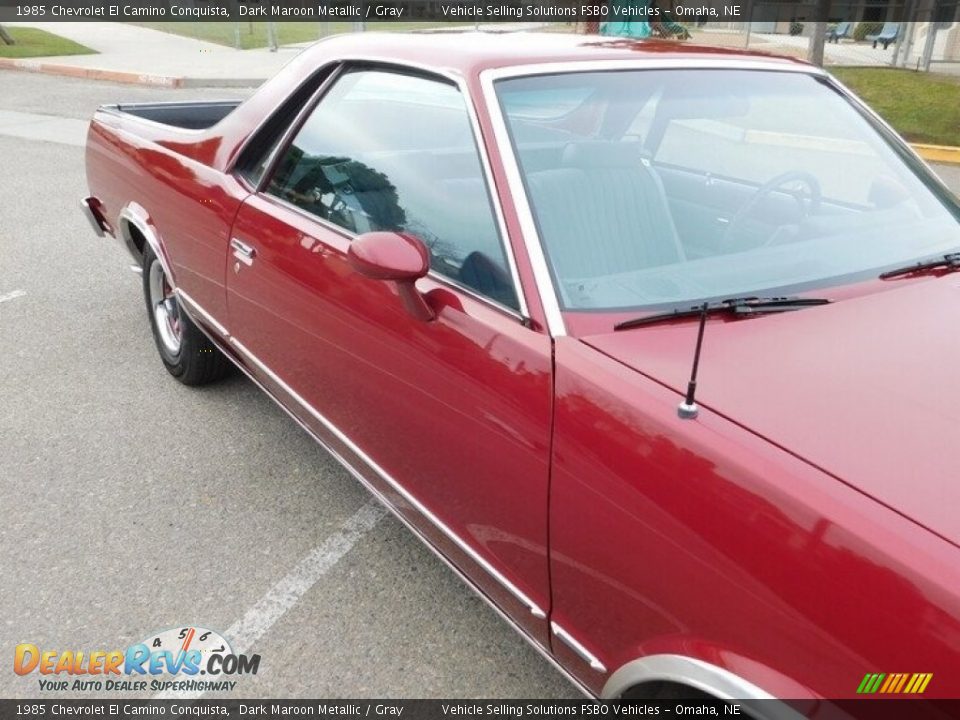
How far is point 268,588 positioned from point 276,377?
70cm

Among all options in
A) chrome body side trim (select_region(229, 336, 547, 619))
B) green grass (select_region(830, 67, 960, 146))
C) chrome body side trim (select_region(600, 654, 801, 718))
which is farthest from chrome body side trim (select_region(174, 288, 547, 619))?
green grass (select_region(830, 67, 960, 146))

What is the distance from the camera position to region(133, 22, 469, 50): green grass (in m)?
19.8

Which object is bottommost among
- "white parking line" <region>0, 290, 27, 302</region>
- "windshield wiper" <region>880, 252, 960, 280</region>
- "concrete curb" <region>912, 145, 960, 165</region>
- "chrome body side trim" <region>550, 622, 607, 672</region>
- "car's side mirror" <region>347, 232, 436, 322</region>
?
"concrete curb" <region>912, 145, 960, 165</region>

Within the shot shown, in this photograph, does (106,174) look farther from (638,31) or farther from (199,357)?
(638,31)

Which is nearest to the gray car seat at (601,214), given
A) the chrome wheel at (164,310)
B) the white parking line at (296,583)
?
the white parking line at (296,583)

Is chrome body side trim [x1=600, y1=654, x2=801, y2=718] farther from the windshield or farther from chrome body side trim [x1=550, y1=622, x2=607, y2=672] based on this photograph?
the windshield

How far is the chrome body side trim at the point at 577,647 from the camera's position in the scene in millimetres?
1642

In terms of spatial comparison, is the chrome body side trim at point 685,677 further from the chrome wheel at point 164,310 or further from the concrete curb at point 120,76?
the concrete curb at point 120,76

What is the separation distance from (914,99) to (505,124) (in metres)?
11.6

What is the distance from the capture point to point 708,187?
2.23 meters

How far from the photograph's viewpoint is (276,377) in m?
2.72

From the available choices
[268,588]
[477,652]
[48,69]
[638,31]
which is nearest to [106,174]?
[268,588]

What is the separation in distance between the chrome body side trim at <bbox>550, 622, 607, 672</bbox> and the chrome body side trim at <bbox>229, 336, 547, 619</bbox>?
4cm

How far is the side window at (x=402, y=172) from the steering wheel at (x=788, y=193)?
2.14ft
